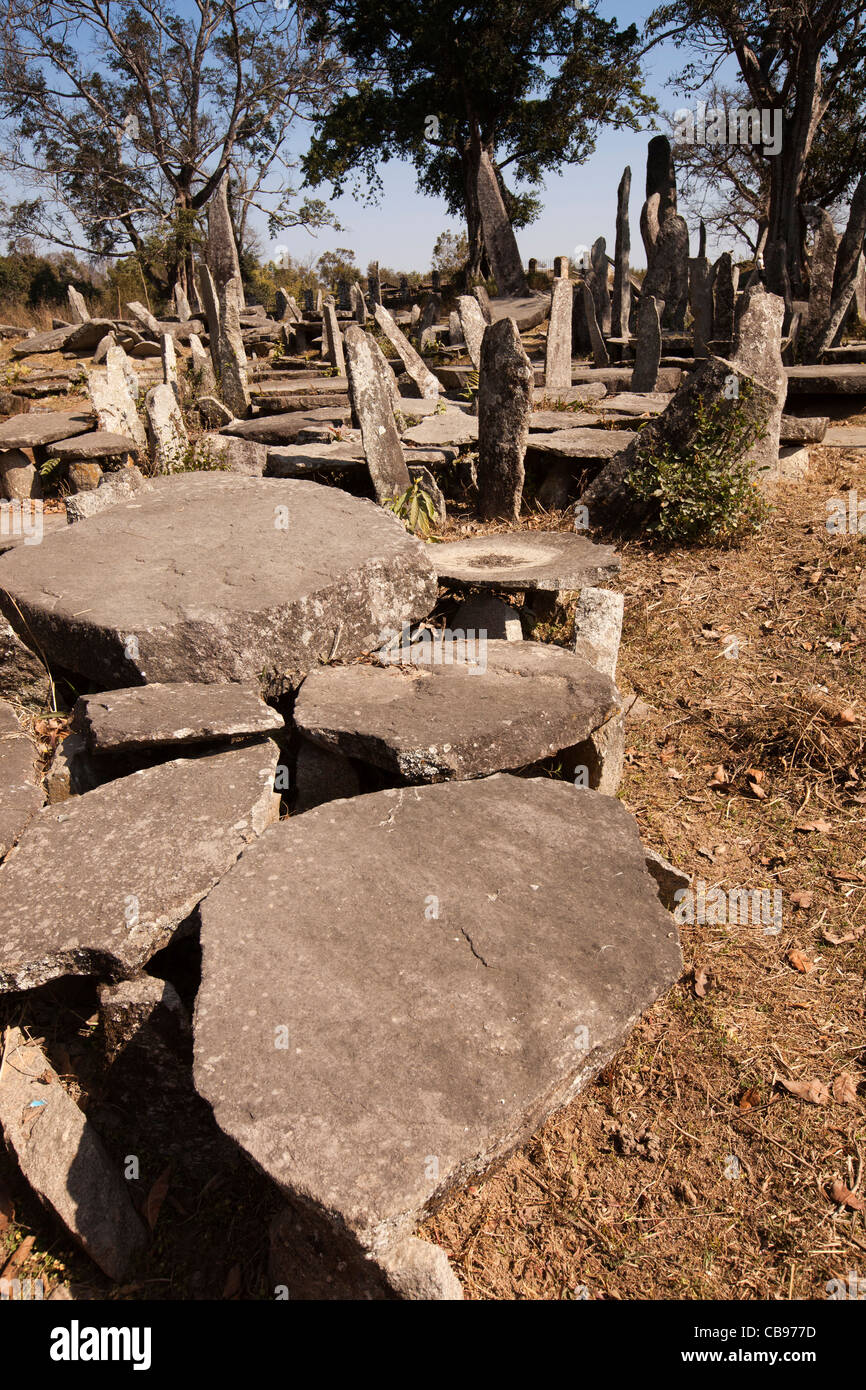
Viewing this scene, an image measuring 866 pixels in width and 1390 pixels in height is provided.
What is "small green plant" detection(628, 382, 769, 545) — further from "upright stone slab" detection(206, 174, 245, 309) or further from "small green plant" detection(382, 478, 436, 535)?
"upright stone slab" detection(206, 174, 245, 309)

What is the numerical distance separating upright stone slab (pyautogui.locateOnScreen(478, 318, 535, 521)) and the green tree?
1709 cm

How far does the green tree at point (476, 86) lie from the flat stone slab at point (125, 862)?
2102 cm

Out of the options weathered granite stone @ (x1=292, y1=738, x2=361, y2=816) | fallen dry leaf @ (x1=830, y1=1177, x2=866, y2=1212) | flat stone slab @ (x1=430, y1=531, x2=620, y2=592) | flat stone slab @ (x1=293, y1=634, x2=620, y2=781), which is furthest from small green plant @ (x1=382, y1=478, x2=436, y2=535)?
fallen dry leaf @ (x1=830, y1=1177, x2=866, y2=1212)

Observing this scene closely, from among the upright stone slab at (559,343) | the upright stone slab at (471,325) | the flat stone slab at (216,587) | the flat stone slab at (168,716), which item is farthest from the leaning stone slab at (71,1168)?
the upright stone slab at (559,343)

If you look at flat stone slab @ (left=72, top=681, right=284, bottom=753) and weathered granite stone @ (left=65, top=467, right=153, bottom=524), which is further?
weathered granite stone @ (left=65, top=467, right=153, bottom=524)

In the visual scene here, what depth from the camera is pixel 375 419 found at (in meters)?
6.10

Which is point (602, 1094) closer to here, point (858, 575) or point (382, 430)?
point (858, 575)

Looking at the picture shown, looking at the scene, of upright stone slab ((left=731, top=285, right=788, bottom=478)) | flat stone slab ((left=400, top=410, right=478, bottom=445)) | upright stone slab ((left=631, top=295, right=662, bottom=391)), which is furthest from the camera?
upright stone slab ((left=631, top=295, right=662, bottom=391))

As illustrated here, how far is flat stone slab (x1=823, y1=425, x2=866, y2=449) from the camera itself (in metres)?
7.67

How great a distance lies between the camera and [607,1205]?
7.63ft

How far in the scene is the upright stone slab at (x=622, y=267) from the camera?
1528 cm

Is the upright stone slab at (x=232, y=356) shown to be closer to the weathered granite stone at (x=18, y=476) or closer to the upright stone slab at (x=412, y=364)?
the upright stone slab at (x=412, y=364)

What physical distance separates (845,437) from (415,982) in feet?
24.9
